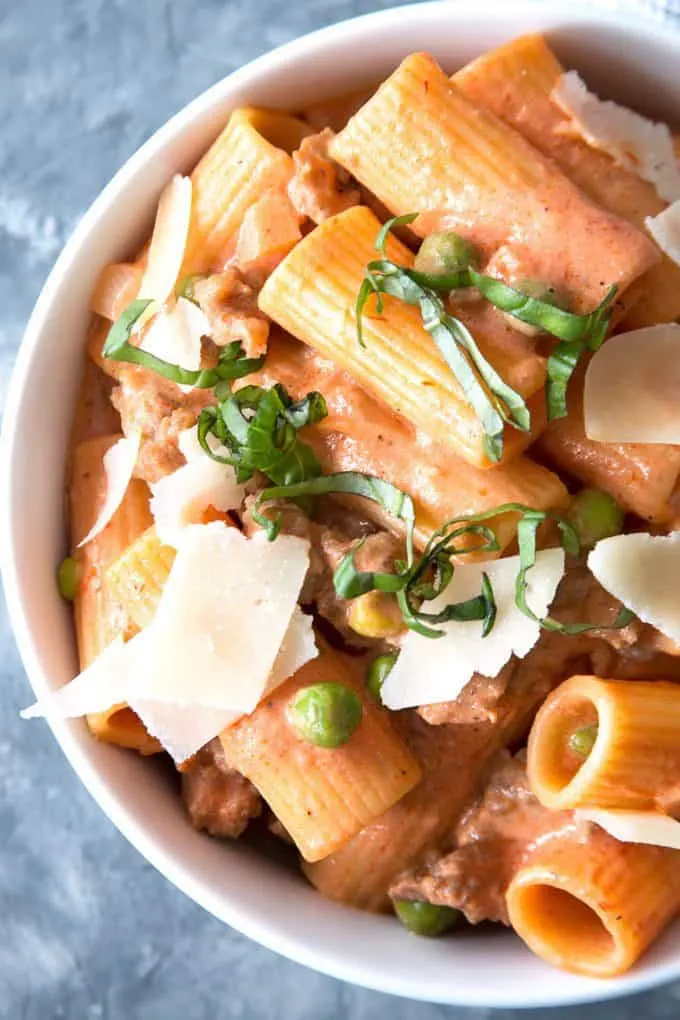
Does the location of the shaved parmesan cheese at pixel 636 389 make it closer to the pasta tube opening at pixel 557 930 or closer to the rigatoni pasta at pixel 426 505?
the rigatoni pasta at pixel 426 505

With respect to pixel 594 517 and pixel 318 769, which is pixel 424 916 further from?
pixel 594 517

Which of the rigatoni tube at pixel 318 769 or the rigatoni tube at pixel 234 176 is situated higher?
the rigatoni tube at pixel 234 176

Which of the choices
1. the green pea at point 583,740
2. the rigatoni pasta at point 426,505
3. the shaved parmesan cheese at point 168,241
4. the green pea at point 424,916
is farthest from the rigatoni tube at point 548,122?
the green pea at point 424,916

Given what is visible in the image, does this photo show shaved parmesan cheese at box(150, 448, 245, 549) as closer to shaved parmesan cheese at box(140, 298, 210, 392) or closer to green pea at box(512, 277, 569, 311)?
shaved parmesan cheese at box(140, 298, 210, 392)

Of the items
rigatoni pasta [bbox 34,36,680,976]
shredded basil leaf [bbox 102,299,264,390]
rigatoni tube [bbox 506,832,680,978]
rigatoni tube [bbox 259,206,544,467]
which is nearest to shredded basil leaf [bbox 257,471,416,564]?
rigatoni pasta [bbox 34,36,680,976]

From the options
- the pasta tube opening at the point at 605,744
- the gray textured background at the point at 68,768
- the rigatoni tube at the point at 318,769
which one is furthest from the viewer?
the gray textured background at the point at 68,768

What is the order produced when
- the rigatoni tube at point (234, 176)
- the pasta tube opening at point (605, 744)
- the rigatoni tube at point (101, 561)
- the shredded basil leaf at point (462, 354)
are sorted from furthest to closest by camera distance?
the rigatoni tube at point (101, 561)
the rigatoni tube at point (234, 176)
the pasta tube opening at point (605, 744)
the shredded basil leaf at point (462, 354)
